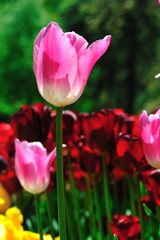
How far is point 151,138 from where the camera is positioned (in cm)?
49

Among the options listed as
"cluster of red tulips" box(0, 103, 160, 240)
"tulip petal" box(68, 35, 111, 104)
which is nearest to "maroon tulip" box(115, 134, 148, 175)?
"cluster of red tulips" box(0, 103, 160, 240)

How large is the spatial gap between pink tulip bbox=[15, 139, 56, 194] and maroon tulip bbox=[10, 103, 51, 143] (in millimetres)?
138

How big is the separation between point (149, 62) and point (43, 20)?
2828 millimetres

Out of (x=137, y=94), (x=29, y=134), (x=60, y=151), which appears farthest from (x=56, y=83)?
(x=137, y=94)

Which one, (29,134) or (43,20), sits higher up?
(43,20)

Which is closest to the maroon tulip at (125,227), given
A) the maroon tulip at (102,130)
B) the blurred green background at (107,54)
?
the maroon tulip at (102,130)

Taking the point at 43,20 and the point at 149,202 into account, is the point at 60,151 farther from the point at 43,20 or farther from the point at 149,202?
the point at 43,20

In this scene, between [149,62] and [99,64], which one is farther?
[99,64]

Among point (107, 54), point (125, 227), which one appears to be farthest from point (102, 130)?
point (107, 54)

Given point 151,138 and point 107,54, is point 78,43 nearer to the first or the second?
point 151,138

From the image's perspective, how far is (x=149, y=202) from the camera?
2.39 feet

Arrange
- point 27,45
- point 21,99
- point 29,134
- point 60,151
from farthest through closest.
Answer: point 21,99, point 27,45, point 29,134, point 60,151

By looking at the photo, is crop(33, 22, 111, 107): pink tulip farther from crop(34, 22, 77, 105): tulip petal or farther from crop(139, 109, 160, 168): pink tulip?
crop(139, 109, 160, 168): pink tulip

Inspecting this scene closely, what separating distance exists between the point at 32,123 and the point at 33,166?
6.4 inches
